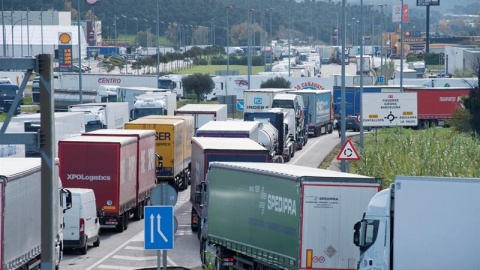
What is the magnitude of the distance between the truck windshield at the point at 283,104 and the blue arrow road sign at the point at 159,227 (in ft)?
132

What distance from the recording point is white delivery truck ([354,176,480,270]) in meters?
15.0

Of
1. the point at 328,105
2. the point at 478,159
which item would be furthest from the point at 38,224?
the point at 328,105

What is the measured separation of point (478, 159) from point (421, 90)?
43294mm

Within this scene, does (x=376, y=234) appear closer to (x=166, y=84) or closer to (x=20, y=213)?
(x=20, y=213)

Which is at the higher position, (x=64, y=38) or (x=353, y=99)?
(x=64, y=38)

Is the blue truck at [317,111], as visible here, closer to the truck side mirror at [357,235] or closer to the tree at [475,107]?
the tree at [475,107]

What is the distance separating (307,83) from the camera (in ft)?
284

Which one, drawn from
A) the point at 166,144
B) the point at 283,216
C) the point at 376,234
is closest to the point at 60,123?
the point at 166,144

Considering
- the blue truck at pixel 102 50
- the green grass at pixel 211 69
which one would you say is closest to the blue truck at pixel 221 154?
the green grass at pixel 211 69

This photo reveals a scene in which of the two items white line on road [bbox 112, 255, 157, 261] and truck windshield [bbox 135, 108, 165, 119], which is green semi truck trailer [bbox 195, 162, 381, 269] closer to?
white line on road [bbox 112, 255, 157, 261]

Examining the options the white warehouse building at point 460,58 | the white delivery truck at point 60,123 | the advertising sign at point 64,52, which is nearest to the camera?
the white delivery truck at point 60,123

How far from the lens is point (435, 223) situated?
15.1 metres

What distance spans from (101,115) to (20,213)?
32979mm

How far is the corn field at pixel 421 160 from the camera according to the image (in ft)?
91.0
